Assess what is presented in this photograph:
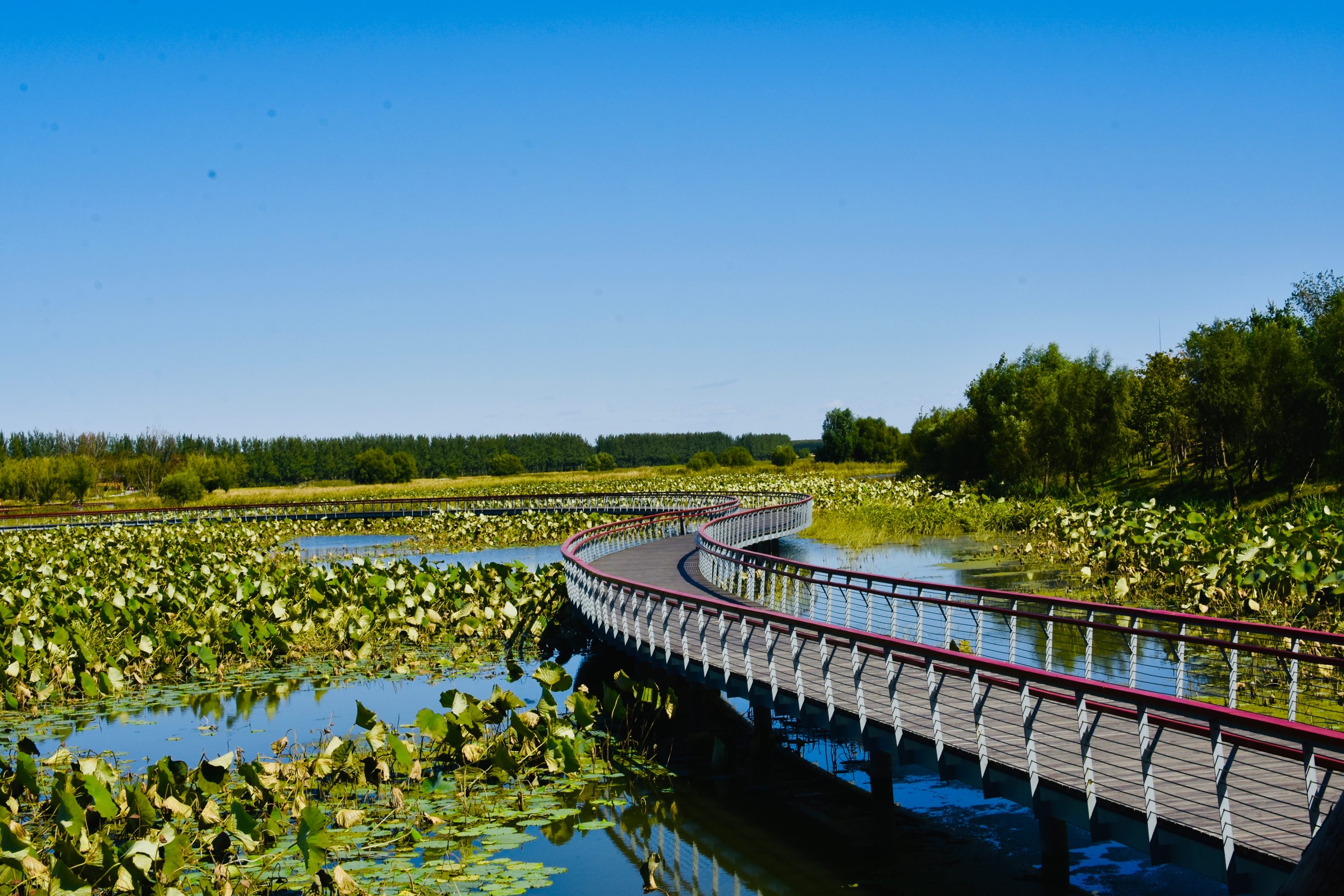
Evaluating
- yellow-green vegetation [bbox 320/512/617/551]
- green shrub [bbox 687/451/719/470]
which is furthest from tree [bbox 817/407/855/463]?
yellow-green vegetation [bbox 320/512/617/551]

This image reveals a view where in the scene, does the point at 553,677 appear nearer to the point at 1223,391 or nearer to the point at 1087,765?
the point at 1087,765

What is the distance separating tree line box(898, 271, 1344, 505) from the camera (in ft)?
113

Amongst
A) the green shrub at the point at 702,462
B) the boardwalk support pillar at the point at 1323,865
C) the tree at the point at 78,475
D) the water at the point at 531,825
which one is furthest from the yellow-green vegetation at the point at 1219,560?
the tree at the point at 78,475

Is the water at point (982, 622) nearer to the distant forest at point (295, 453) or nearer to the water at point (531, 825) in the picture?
the water at point (531, 825)

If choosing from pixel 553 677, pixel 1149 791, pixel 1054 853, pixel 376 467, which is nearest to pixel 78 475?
pixel 376 467

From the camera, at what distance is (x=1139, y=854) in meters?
8.78

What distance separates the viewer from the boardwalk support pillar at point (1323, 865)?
252cm

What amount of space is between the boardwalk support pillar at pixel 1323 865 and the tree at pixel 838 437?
4631 inches

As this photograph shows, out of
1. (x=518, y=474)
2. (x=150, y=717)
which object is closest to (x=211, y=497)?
(x=518, y=474)

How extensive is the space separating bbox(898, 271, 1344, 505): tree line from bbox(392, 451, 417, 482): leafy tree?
69.6 m

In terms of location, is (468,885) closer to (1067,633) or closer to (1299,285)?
(1067,633)

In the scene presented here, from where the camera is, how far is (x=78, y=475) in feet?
306

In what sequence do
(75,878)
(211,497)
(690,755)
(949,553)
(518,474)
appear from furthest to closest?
1. (518,474)
2. (211,497)
3. (949,553)
4. (690,755)
5. (75,878)

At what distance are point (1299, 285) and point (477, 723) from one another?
70616 millimetres
